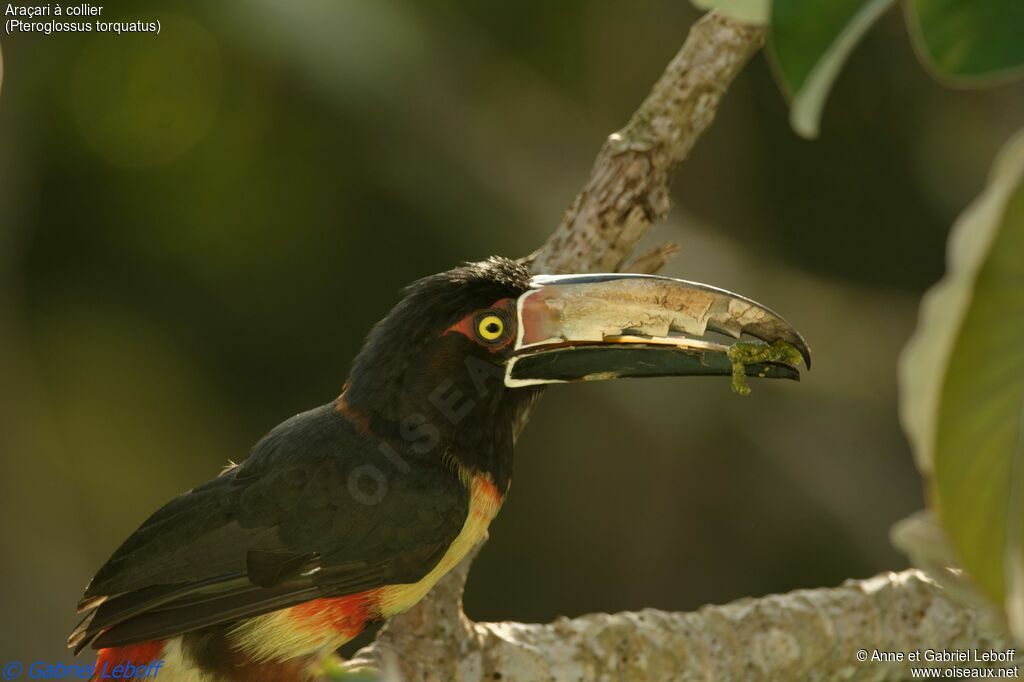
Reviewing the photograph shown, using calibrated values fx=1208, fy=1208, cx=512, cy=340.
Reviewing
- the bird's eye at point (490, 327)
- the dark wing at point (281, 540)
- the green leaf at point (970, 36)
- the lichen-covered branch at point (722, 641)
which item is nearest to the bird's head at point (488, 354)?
the bird's eye at point (490, 327)

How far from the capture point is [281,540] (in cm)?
300

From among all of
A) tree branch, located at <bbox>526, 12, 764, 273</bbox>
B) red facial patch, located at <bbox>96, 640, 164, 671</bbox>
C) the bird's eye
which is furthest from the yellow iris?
red facial patch, located at <bbox>96, 640, 164, 671</bbox>

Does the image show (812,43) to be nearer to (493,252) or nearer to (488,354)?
(488,354)

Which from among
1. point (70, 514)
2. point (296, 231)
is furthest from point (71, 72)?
point (70, 514)

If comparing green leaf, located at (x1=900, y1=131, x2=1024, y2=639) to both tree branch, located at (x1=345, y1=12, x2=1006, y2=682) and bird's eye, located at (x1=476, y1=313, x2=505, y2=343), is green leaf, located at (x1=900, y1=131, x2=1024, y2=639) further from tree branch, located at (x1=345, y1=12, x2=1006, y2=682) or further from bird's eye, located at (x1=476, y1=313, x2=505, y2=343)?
tree branch, located at (x1=345, y1=12, x2=1006, y2=682)

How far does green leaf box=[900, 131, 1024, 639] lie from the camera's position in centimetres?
127

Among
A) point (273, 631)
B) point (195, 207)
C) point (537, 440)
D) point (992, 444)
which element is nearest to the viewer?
point (992, 444)

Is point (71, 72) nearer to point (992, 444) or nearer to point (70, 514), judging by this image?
point (70, 514)

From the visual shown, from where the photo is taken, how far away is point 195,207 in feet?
24.5

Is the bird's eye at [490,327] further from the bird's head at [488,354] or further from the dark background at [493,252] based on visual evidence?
the dark background at [493,252]

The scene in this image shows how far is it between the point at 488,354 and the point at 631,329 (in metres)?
0.40

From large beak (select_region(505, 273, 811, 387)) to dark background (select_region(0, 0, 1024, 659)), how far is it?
3.69m

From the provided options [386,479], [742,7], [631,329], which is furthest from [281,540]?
[742,7]

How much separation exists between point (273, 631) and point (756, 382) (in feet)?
14.9
